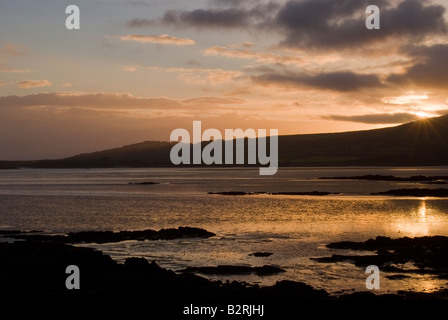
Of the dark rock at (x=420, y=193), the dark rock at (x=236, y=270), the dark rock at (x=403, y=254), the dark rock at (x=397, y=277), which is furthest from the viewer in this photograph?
the dark rock at (x=420, y=193)

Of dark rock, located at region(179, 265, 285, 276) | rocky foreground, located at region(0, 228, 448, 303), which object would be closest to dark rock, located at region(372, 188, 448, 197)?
rocky foreground, located at region(0, 228, 448, 303)

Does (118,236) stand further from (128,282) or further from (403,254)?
(403,254)

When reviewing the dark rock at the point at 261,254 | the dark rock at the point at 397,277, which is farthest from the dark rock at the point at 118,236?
the dark rock at the point at 397,277

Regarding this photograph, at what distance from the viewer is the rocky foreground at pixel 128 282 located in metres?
23.8

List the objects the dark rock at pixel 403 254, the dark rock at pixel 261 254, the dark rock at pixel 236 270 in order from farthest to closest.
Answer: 1. the dark rock at pixel 261 254
2. the dark rock at pixel 403 254
3. the dark rock at pixel 236 270

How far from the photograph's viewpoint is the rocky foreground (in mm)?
23828

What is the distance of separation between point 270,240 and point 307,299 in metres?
21.7

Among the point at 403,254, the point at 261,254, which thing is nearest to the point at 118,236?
the point at 261,254

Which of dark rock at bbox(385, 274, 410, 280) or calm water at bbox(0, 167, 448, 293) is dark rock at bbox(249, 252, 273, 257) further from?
dark rock at bbox(385, 274, 410, 280)

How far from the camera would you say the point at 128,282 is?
2547cm

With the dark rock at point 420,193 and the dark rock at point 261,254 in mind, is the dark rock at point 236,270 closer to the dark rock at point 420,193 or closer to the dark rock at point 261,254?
the dark rock at point 261,254

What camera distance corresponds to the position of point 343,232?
50.6 m

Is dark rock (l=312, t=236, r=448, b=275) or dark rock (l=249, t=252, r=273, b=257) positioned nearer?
dark rock (l=312, t=236, r=448, b=275)
